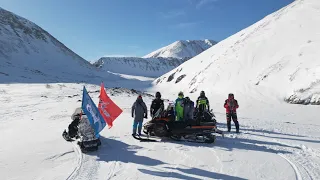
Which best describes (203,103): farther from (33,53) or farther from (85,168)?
(33,53)

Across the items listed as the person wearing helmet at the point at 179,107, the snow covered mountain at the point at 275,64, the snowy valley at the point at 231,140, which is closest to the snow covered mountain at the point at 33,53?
the snow covered mountain at the point at 275,64

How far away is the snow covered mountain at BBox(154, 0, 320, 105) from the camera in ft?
88.9

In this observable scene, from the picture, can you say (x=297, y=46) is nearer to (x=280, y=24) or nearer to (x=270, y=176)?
(x=280, y=24)

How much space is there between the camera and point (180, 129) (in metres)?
11.3

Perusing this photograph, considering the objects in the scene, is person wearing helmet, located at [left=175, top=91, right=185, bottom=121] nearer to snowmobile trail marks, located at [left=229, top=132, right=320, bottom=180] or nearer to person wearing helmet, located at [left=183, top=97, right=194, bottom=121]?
person wearing helmet, located at [left=183, top=97, right=194, bottom=121]

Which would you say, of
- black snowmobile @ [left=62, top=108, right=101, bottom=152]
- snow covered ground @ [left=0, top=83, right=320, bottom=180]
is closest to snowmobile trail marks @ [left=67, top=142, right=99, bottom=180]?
snow covered ground @ [left=0, top=83, right=320, bottom=180]

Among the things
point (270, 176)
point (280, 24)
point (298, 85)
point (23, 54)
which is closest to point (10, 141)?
point (270, 176)

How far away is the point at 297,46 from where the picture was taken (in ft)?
110

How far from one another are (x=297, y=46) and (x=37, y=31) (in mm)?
129590

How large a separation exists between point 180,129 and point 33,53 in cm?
11420

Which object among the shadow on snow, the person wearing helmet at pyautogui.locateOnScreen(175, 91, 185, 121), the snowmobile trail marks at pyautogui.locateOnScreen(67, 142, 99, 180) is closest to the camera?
the snowmobile trail marks at pyautogui.locateOnScreen(67, 142, 99, 180)

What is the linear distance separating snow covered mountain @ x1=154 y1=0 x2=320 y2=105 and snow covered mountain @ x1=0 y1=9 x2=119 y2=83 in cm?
6250

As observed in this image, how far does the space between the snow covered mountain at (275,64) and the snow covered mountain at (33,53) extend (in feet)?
205

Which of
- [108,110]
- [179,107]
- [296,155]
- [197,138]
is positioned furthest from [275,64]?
[108,110]
